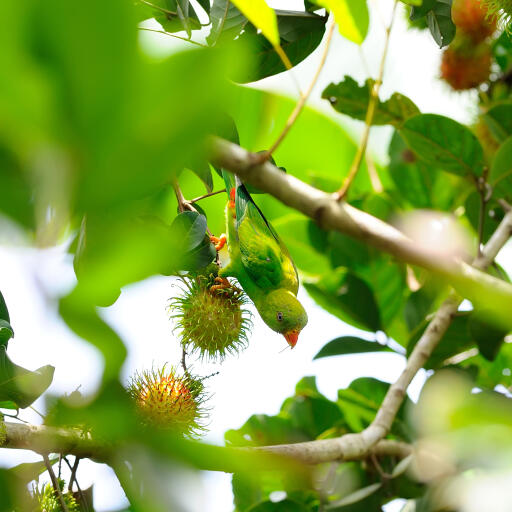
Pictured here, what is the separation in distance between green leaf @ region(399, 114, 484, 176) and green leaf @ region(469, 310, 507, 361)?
489 millimetres

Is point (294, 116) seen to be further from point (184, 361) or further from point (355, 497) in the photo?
point (355, 497)

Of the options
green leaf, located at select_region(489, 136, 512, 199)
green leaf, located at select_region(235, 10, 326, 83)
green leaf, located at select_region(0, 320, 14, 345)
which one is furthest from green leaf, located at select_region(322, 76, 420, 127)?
green leaf, located at select_region(0, 320, 14, 345)

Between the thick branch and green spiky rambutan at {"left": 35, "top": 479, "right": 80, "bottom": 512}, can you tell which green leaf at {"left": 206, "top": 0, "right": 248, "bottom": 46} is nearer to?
the thick branch

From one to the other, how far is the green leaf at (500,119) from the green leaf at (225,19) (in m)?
1.12

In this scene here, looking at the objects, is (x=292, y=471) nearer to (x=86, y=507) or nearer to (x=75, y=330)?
(x=75, y=330)

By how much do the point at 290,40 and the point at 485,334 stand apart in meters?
1.02

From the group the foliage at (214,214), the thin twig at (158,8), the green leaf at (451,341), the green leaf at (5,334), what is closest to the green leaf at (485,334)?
the foliage at (214,214)

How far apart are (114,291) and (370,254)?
79.7 inches

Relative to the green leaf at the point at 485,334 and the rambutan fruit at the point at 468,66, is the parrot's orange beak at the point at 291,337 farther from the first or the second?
the rambutan fruit at the point at 468,66

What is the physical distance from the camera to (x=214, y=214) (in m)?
2.06

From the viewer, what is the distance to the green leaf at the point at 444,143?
181 cm

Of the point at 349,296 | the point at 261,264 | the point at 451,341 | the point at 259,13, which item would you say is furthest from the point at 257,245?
the point at 259,13

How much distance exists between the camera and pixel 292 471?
1.05ft

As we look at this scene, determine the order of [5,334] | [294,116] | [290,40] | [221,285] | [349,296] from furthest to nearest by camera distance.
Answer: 1. [349,296]
2. [221,285]
3. [290,40]
4. [5,334]
5. [294,116]
